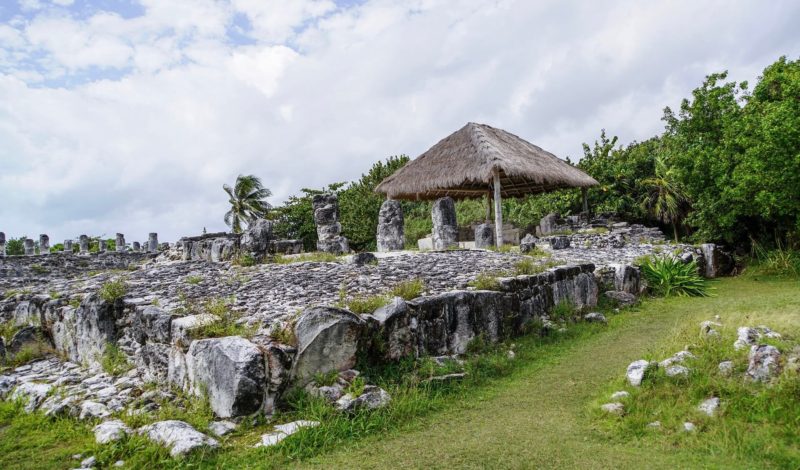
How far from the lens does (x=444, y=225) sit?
43.0 ft

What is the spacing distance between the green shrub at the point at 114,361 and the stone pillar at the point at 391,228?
7.34 m

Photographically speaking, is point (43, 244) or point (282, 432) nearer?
point (282, 432)

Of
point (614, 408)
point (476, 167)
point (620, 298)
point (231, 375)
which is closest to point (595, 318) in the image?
point (620, 298)

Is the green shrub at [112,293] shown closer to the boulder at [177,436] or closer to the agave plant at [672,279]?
the boulder at [177,436]

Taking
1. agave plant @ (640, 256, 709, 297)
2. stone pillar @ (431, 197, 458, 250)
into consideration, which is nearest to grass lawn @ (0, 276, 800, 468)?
agave plant @ (640, 256, 709, 297)

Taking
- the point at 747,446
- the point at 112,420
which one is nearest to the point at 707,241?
the point at 747,446

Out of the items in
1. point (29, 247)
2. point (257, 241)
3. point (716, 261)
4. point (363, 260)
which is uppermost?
point (29, 247)

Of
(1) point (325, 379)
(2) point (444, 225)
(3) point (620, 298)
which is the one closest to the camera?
(1) point (325, 379)

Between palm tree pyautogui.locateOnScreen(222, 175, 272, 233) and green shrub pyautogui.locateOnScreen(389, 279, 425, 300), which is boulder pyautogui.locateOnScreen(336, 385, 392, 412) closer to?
green shrub pyautogui.locateOnScreen(389, 279, 425, 300)

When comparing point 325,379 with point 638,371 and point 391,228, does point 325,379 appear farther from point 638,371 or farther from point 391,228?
point 391,228

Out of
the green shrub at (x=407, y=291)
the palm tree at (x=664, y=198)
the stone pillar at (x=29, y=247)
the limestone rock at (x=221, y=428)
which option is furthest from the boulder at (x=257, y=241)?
the stone pillar at (x=29, y=247)

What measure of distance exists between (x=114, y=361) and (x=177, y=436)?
3.13 metres

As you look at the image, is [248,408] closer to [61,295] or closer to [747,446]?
[747,446]

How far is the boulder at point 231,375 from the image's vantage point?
4414 millimetres
